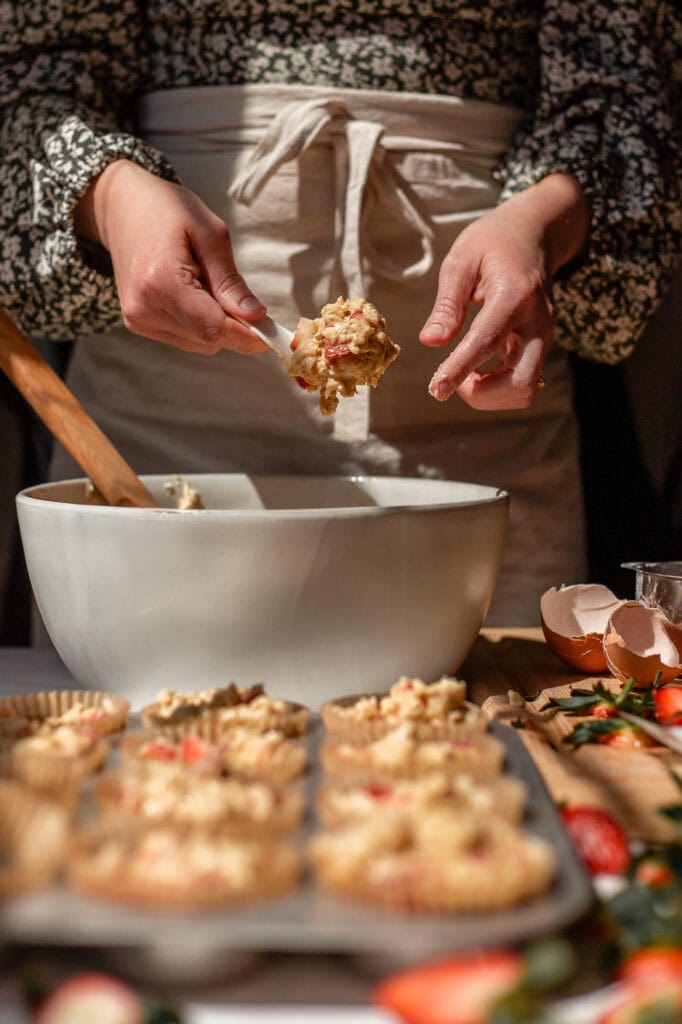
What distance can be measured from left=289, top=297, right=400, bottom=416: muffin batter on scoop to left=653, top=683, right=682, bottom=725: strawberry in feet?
1.19

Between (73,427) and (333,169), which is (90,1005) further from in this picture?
(333,169)

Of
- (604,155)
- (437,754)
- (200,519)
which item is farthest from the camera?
(604,155)

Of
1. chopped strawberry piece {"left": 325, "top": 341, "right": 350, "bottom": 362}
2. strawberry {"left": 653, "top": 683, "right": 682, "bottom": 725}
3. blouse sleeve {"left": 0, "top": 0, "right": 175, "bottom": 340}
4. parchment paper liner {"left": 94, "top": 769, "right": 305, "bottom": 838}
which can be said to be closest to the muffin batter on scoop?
chopped strawberry piece {"left": 325, "top": 341, "right": 350, "bottom": 362}

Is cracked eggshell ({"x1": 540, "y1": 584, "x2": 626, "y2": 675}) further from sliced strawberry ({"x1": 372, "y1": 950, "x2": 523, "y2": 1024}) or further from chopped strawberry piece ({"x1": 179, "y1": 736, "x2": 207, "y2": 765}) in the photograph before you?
sliced strawberry ({"x1": 372, "y1": 950, "x2": 523, "y2": 1024})

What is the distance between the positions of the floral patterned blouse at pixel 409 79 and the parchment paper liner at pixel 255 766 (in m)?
0.62

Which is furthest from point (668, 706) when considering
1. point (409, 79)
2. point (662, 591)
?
point (409, 79)

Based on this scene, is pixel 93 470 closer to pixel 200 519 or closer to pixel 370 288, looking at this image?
pixel 200 519

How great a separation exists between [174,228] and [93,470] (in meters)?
0.23

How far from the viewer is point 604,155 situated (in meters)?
1.16

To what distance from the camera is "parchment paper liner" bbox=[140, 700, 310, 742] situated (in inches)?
26.8

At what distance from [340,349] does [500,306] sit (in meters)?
0.14

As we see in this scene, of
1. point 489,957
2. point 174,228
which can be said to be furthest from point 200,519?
point 489,957

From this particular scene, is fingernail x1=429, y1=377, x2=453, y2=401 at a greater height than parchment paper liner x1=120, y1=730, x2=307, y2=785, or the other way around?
fingernail x1=429, y1=377, x2=453, y2=401

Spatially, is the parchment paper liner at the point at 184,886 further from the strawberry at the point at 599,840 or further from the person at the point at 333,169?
the person at the point at 333,169
